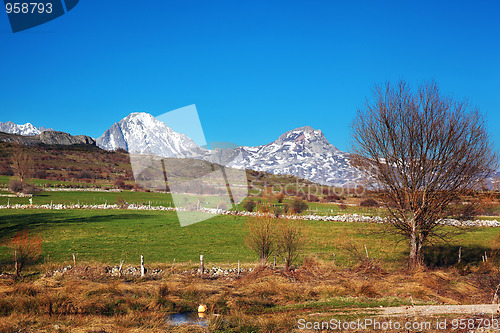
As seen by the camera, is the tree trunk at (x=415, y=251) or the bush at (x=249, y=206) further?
the bush at (x=249, y=206)

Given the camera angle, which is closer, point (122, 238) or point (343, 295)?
point (343, 295)

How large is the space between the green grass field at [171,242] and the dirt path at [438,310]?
7732mm

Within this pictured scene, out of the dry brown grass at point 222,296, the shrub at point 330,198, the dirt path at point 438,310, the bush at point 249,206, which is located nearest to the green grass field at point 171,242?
the dry brown grass at point 222,296

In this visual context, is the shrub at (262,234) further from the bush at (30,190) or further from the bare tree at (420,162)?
the bush at (30,190)

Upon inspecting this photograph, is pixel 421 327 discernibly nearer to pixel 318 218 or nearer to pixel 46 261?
pixel 46 261

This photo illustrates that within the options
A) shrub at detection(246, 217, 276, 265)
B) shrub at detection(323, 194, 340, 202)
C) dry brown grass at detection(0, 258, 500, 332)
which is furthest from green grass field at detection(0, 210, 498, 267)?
shrub at detection(323, 194, 340, 202)

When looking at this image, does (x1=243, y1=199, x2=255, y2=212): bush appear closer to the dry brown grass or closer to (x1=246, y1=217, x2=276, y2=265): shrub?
(x1=246, y1=217, x2=276, y2=265): shrub

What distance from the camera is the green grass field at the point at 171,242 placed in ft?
89.8

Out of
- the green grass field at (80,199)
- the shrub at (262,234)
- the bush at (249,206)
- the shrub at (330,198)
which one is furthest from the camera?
the shrub at (330,198)

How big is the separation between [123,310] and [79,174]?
420ft

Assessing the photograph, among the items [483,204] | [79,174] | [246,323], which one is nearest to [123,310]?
[246,323]

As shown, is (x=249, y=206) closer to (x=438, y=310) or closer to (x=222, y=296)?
(x=222, y=296)

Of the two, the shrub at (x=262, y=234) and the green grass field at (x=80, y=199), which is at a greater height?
the green grass field at (x=80, y=199)

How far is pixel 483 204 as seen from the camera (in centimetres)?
2122
